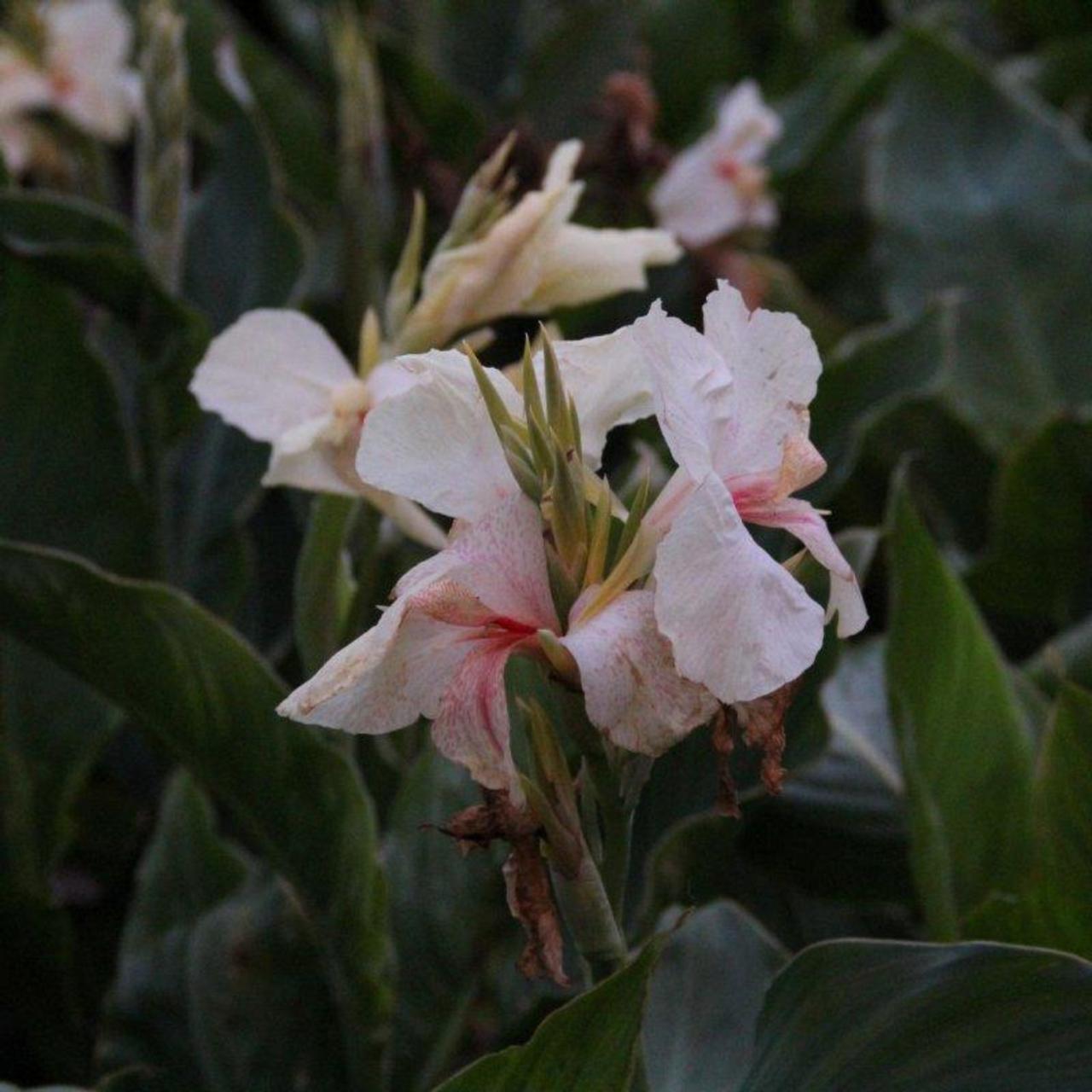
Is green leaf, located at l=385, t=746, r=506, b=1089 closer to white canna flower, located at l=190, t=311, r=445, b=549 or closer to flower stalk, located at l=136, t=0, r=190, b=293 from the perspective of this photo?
white canna flower, located at l=190, t=311, r=445, b=549

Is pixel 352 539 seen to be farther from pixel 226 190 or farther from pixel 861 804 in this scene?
pixel 226 190

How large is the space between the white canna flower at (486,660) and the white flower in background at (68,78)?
1.05 m

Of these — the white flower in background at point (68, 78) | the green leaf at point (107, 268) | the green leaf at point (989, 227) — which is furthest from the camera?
the green leaf at point (989, 227)

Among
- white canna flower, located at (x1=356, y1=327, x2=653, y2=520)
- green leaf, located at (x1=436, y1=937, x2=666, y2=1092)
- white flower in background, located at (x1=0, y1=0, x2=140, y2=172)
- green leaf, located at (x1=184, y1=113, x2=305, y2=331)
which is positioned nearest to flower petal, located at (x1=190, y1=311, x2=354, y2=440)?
white canna flower, located at (x1=356, y1=327, x2=653, y2=520)

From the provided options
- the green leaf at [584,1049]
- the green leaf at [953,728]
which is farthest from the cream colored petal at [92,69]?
the green leaf at [584,1049]

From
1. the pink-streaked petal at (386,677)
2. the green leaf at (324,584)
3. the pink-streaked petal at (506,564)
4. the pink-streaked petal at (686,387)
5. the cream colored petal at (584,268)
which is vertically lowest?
the green leaf at (324,584)

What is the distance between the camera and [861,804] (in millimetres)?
1118

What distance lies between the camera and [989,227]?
5.52ft

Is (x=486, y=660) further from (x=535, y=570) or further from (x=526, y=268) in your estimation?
(x=526, y=268)

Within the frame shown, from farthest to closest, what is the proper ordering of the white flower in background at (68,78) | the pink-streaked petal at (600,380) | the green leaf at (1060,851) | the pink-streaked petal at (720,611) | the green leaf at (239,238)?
the white flower in background at (68,78) < the green leaf at (239,238) < the green leaf at (1060,851) < the pink-streaked petal at (600,380) < the pink-streaked petal at (720,611)

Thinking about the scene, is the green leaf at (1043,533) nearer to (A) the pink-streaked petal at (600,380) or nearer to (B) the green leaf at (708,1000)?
(B) the green leaf at (708,1000)

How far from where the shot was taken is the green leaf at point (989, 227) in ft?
5.43

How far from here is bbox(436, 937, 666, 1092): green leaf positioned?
60 centimetres

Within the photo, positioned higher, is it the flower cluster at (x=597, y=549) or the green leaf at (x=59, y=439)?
the flower cluster at (x=597, y=549)
